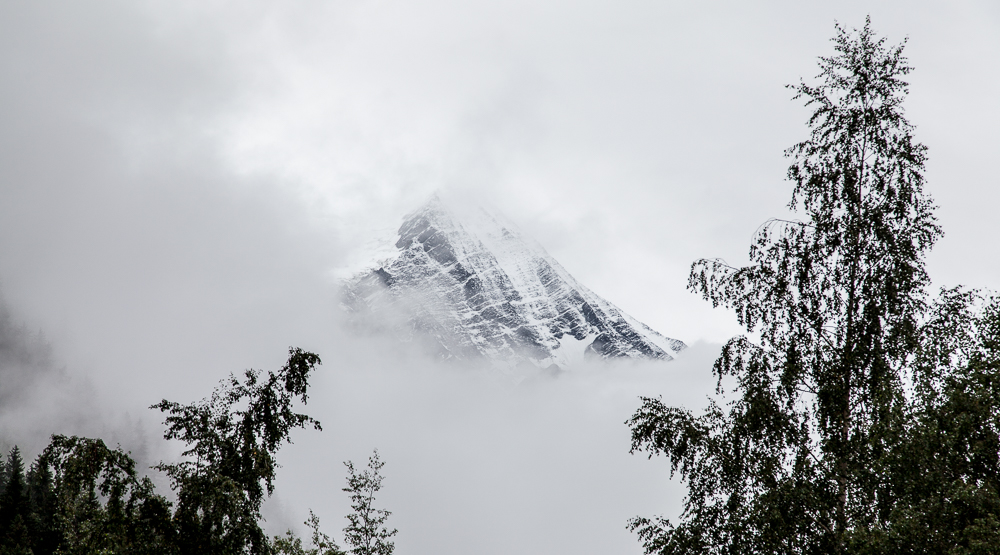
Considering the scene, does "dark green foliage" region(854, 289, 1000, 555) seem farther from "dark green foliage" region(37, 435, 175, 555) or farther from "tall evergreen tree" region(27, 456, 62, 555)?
"tall evergreen tree" region(27, 456, 62, 555)

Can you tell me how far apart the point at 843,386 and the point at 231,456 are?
1080cm

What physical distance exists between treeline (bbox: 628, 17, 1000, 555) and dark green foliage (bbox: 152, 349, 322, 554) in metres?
6.63

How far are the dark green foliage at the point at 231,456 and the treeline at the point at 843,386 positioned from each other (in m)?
6.63

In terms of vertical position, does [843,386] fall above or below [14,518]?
below

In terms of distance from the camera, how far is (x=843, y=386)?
12.0 m

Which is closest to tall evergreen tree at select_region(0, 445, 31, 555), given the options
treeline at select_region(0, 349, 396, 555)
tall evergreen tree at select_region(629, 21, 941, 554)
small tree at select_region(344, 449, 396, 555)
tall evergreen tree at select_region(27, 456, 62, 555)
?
tall evergreen tree at select_region(27, 456, 62, 555)

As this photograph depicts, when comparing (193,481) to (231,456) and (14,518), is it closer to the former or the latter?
(231,456)

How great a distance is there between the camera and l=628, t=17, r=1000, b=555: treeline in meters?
10.1

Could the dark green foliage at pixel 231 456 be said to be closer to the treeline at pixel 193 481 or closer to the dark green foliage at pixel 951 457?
the treeline at pixel 193 481

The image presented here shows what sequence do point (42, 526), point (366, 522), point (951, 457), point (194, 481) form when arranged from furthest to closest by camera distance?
point (42, 526)
point (366, 522)
point (194, 481)
point (951, 457)

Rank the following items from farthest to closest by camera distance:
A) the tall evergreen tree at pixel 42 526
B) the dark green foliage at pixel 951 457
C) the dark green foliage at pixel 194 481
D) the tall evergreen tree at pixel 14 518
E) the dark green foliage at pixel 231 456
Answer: the tall evergreen tree at pixel 14 518 → the tall evergreen tree at pixel 42 526 → the dark green foliage at pixel 231 456 → the dark green foliage at pixel 194 481 → the dark green foliage at pixel 951 457

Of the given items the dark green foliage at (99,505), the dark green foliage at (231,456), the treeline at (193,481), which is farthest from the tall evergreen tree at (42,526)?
the dark green foliage at (231,456)

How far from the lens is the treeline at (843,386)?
1007 cm

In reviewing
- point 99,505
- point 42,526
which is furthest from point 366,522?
point 42,526
